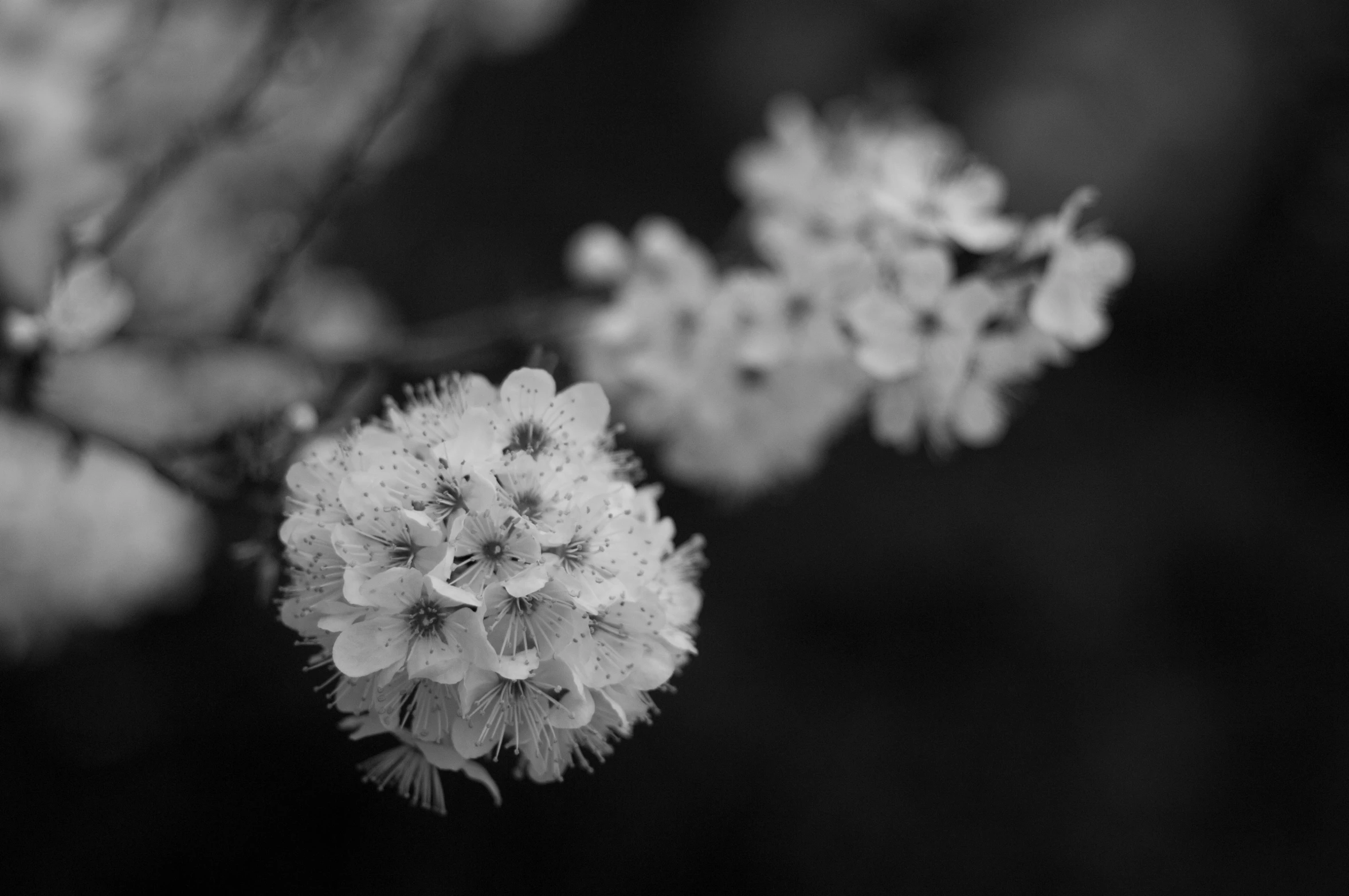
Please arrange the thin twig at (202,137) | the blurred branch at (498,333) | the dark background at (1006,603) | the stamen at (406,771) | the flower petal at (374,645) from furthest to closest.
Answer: the dark background at (1006,603) < the blurred branch at (498,333) < the thin twig at (202,137) < the stamen at (406,771) < the flower petal at (374,645)

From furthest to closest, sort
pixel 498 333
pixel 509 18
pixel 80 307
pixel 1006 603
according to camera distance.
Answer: pixel 1006 603 < pixel 509 18 < pixel 498 333 < pixel 80 307

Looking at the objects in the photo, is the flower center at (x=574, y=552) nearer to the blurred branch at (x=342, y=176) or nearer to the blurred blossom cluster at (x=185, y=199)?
the blurred blossom cluster at (x=185, y=199)

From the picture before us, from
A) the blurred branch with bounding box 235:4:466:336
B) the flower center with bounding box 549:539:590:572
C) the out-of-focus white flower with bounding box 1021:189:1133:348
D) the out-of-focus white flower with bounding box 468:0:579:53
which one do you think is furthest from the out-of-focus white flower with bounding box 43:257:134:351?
the out-of-focus white flower with bounding box 1021:189:1133:348

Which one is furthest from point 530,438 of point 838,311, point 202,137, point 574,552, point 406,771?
point 202,137

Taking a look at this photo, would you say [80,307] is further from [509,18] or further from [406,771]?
[509,18]

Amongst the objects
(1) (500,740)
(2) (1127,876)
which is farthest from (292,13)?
(2) (1127,876)

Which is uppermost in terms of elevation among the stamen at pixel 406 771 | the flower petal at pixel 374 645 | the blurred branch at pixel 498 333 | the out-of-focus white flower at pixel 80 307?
the blurred branch at pixel 498 333

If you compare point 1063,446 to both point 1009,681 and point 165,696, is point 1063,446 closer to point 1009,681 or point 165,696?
point 1009,681

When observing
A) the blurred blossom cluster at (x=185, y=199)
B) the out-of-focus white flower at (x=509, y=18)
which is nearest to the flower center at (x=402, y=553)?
the blurred blossom cluster at (x=185, y=199)
